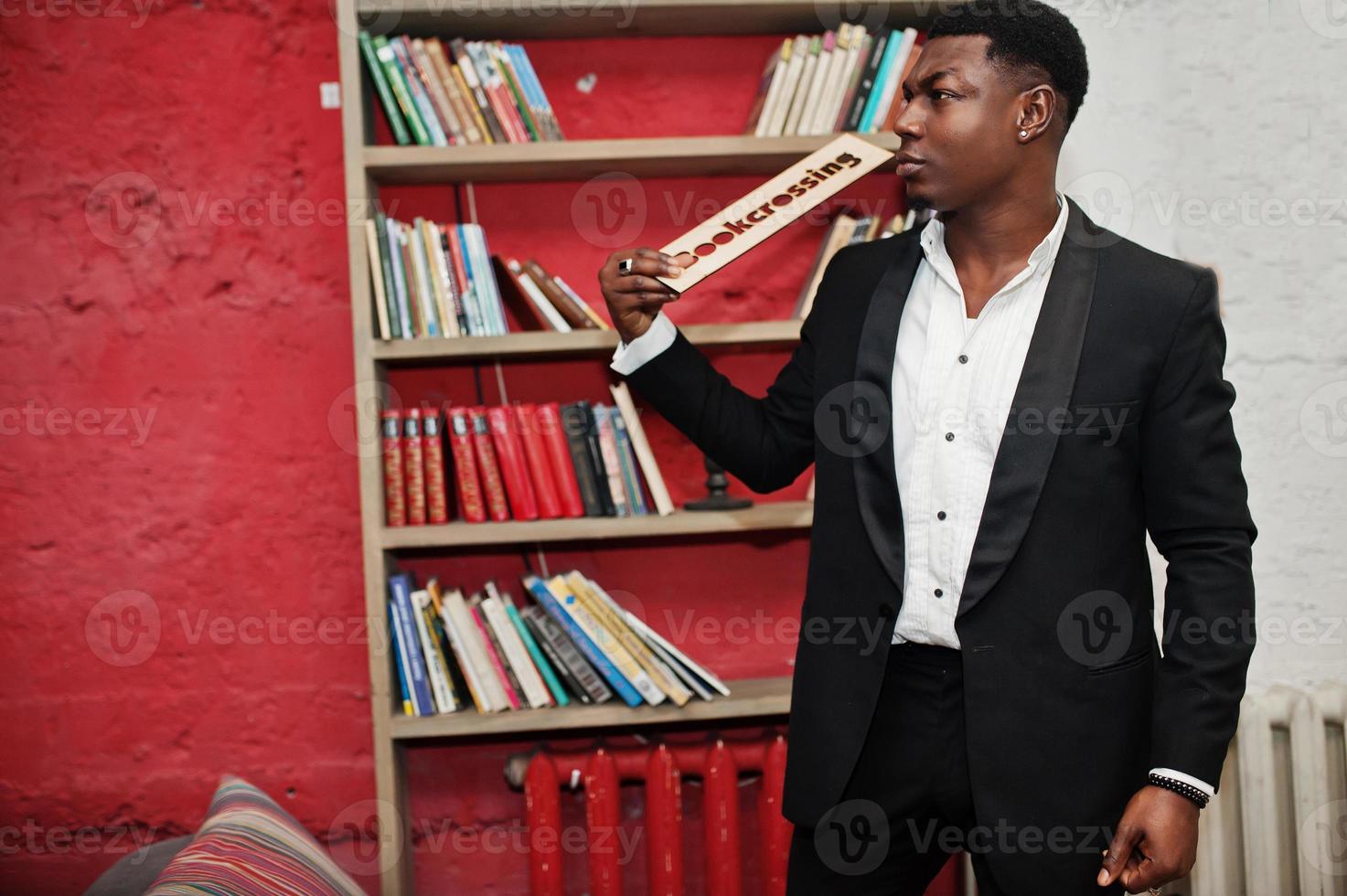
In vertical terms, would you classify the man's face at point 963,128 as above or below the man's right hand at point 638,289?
above

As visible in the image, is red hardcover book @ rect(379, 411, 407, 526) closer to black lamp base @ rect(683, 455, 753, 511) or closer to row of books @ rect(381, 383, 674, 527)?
row of books @ rect(381, 383, 674, 527)

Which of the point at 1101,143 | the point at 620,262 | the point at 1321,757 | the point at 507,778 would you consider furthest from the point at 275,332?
the point at 1321,757

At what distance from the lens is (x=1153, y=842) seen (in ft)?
3.78

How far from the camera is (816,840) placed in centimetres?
132

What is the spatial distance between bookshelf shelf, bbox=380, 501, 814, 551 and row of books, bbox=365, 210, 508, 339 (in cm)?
41

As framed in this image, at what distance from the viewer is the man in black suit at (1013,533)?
3.97 ft

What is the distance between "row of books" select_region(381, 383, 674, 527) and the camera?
218 centimetres

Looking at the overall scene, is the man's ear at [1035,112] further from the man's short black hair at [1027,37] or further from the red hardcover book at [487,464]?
the red hardcover book at [487,464]

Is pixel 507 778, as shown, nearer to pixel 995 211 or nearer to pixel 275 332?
pixel 275 332

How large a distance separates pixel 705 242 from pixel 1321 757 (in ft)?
5.29
